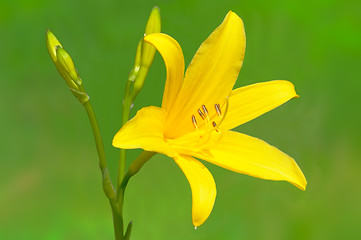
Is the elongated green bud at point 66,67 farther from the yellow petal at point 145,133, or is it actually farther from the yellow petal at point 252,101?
the yellow petal at point 252,101

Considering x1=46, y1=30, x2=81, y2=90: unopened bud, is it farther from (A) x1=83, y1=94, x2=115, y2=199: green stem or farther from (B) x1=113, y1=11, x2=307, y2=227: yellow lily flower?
(B) x1=113, y1=11, x2=307, y2=227: yellow lily flower

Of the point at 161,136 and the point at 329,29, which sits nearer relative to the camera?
the point at 161,136

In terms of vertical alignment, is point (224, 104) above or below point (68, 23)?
above

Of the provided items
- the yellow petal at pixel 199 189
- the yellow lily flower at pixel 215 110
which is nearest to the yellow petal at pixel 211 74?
the yellow lily flower at pixel 215 110

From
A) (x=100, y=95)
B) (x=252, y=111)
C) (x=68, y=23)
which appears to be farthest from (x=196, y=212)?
(x=68, y=23)

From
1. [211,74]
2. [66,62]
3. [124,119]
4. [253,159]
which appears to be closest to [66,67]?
[66,62]

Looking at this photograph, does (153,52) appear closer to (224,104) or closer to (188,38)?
(224,104)

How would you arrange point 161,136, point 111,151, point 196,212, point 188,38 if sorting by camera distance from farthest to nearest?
point 188,38, point 111,151, point 161,136, point 196,212
